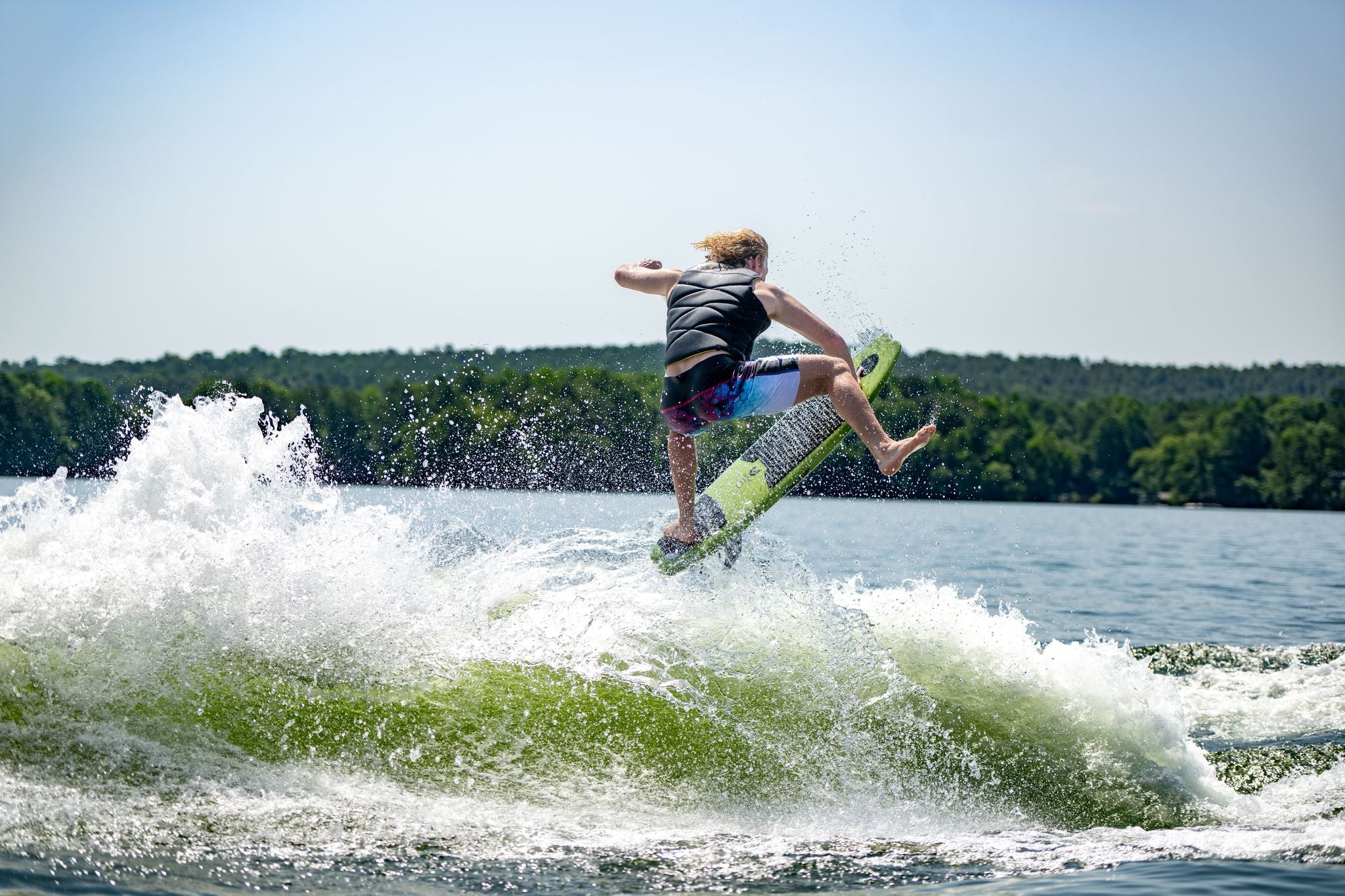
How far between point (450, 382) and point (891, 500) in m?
54.2

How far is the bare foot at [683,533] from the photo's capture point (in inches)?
275

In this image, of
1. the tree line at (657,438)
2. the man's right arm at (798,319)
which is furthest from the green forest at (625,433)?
the man's right arm at (798,319)

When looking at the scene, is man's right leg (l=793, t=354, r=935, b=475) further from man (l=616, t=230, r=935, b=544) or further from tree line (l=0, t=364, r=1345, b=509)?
tree line (l=0, t=364, r=1345, b=509)

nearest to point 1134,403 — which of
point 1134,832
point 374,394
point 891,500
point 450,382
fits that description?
point 891,500

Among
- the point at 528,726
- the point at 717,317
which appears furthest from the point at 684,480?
the point at 528,726

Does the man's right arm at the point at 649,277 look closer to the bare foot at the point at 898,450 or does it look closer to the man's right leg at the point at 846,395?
the man's right leg at the point at 846,395

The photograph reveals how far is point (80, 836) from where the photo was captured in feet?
14.0

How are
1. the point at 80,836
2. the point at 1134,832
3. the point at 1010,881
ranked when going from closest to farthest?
the point at 80,836 < the point at 1010,881 < the point at 1134,832

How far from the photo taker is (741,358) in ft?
21.0

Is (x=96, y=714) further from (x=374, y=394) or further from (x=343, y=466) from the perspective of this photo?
(x=374, y=394)

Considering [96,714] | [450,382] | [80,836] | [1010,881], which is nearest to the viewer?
[80,836]

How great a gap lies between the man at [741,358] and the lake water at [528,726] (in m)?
0.99

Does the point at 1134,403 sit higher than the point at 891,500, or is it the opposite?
the point at 1134,403

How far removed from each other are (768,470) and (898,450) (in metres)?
1.45
